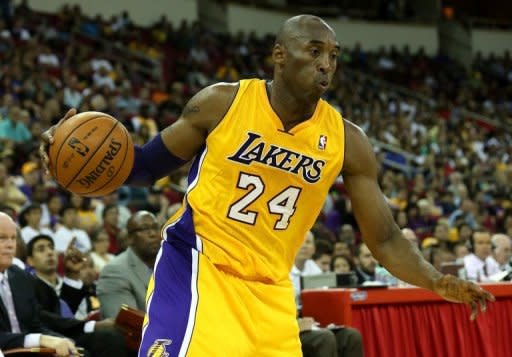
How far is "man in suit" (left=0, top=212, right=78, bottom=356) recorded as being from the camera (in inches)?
206

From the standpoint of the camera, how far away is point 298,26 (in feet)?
11.0

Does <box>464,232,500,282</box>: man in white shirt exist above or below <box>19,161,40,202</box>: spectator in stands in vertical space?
below

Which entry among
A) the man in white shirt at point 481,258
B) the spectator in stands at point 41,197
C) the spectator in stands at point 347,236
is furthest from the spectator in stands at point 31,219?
the man in white shirt at point 481,258

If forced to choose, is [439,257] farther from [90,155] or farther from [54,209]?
[90,155]

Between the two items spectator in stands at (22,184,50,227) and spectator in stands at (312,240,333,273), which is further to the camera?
spectator in stands at (22,184,50,227)

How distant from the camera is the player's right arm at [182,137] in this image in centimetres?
335

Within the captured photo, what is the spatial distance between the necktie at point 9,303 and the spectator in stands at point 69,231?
12.8 ft

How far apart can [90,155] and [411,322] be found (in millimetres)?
3346

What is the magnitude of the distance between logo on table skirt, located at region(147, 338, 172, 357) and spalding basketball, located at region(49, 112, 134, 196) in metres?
0.66

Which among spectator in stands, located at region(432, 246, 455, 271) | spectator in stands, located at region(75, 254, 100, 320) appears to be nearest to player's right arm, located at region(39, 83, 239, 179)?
spectator in stands, located at region(75, 254, 100, 320)

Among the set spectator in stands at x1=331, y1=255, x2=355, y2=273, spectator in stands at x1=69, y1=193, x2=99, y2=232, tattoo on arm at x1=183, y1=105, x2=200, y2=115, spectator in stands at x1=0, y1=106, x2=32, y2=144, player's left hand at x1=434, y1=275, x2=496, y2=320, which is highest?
spectator in stands at x1=0, y1=106, x2=32, y2=144

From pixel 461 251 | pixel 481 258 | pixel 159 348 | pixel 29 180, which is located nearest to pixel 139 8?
pixel 29 180

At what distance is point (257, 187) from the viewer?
3260 mm

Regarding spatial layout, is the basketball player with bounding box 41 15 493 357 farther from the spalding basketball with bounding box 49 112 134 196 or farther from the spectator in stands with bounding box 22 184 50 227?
the spectator in stands with bounding box 22 184 50 227
